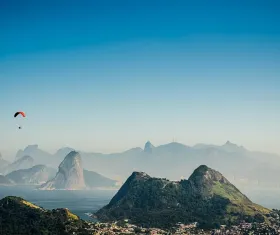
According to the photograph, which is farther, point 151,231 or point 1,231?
point 151,231

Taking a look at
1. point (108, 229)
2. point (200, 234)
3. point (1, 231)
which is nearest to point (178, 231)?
point (200, 234)

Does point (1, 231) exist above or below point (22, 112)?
below

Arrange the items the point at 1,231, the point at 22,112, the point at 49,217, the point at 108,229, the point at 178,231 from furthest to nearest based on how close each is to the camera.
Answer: the point at 178,231, the point at 108,229, the point at 49,217, the point at 1,231, the point at 22,112

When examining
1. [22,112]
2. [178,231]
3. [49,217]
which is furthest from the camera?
[178,231]

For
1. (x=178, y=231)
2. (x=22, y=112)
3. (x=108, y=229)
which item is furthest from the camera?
(x=178, y=231)

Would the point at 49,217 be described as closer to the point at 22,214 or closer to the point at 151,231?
the point at 22,214

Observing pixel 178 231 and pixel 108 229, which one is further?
pixel 178 231

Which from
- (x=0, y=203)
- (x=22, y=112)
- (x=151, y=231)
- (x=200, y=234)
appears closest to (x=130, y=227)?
(x=151, y=231)

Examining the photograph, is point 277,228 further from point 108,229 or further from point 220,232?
point 108,229

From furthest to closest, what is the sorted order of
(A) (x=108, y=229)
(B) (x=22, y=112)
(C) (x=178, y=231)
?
(C) (x=178, y=231), (A) (x=108, y=229), (B) (x=22, y=112)
